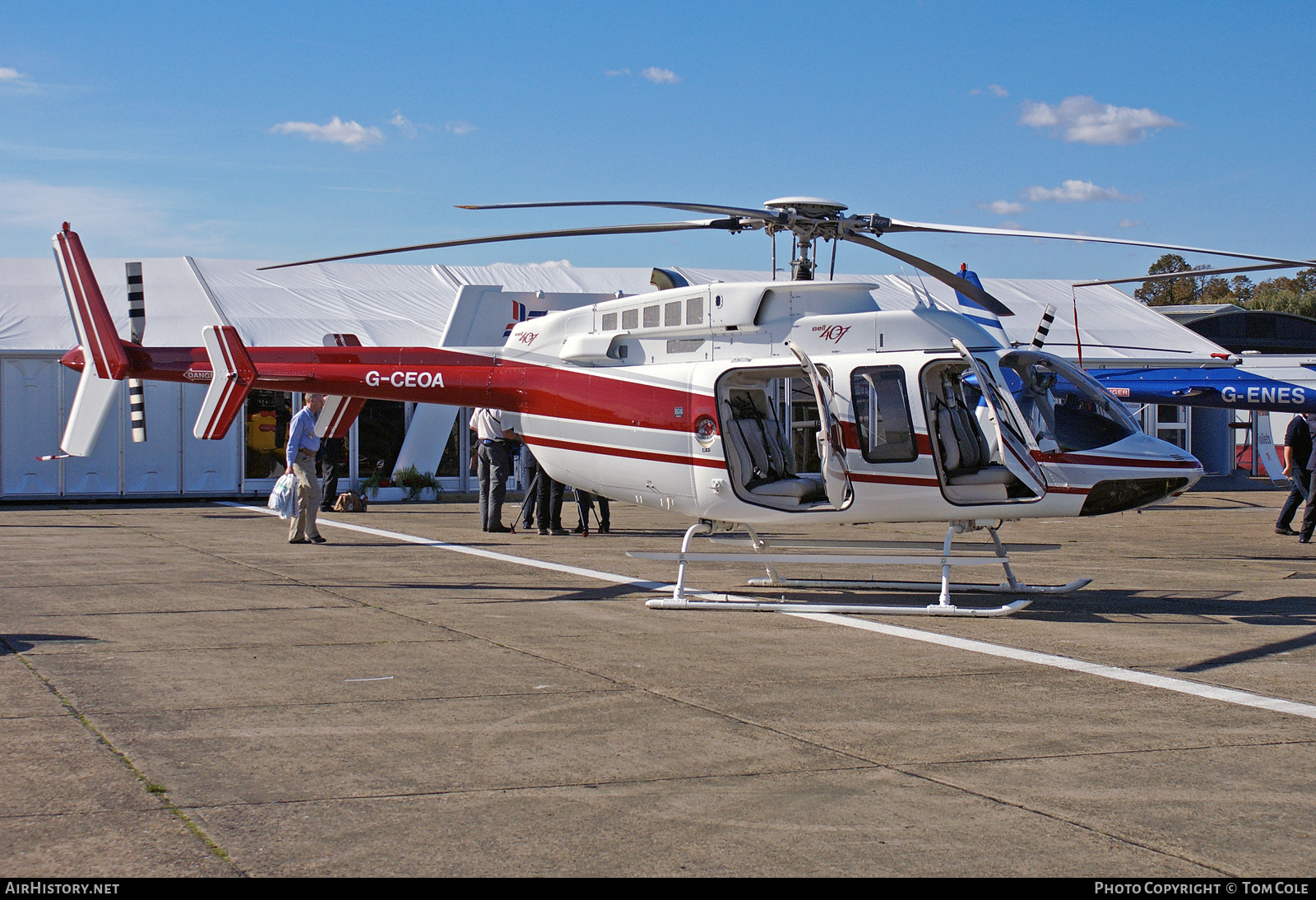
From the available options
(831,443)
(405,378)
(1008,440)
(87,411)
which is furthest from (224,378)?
(1008,440)

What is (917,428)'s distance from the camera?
999 centimetres

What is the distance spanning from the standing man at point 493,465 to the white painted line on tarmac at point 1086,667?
8.36m

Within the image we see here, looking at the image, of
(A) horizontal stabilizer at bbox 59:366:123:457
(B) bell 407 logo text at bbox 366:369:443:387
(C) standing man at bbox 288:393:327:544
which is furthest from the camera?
(C) standing man at bbox 288:393:327:544

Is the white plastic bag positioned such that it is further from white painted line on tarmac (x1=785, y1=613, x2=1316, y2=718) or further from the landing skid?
white painted line on tarmac (x1=785, y1=613, x2=1316, y2=718)

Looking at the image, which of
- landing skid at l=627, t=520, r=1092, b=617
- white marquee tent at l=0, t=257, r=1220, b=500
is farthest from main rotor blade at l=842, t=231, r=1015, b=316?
white marquee tent at l=0, t=257, r=1220, b=500

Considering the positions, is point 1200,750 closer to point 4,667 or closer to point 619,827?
point 619,827

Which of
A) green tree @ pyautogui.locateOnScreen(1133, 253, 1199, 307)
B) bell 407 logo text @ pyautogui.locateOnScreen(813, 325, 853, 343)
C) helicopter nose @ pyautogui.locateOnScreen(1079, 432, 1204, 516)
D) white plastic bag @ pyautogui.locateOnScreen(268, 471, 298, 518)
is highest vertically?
green tree @ pyautogui.locateOnScreen(1133, 253, 1199, 307)

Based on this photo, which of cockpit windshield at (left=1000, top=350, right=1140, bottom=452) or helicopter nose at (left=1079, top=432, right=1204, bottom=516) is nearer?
helicopter nose at (left=1079, top=432, right=1204, bottom=516)

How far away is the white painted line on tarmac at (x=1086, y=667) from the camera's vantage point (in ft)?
21.5

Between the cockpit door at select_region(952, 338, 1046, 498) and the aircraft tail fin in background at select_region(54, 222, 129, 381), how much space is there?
9552mm

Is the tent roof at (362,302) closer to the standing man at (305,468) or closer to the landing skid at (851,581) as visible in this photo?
the standing man at (305,468)

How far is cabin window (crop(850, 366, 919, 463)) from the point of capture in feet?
33.0

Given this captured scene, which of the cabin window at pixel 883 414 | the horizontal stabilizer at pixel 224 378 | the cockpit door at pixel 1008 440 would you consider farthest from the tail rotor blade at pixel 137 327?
the cockpit door at pixel 1008 440

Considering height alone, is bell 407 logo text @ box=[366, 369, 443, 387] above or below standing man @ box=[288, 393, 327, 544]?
above
